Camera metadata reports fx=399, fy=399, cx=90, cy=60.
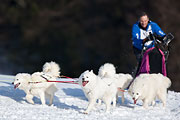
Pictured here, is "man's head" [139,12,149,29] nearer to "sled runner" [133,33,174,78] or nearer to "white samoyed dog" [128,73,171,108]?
"sled runner" [133,33,174,78]

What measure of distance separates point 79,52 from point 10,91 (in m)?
14.3

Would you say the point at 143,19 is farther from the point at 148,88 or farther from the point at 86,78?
the point at 86,78

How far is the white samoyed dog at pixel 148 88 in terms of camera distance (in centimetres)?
656

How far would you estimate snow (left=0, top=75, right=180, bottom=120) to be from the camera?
17.8 ft

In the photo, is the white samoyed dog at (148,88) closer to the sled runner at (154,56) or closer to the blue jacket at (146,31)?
the sled runner at (154,56)

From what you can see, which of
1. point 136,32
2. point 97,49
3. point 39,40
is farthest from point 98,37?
point 136,32

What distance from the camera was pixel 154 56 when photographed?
764 centimetres

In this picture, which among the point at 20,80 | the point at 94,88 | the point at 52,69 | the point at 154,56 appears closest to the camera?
the point at 94,88

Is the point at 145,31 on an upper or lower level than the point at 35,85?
upper

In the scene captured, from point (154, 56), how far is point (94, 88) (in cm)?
222

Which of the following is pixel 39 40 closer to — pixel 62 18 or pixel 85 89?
pixel 62 18

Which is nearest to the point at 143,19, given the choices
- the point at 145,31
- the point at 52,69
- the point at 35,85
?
the point at 145,31

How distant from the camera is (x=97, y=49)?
22.3 meters

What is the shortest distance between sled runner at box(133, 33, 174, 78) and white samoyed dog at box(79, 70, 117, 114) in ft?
5.16
